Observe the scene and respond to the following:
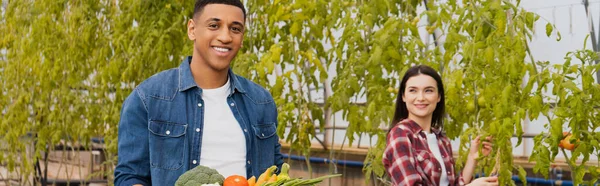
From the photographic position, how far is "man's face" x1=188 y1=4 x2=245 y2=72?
2240 millimetres

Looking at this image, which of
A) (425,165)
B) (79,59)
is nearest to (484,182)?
(425,165)

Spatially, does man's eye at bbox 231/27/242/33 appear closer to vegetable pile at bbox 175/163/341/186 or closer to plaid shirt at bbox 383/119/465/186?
vegetable pile at bbox 175/163/341/186

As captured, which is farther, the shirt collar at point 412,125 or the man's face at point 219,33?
the shirt collar at point 412,125

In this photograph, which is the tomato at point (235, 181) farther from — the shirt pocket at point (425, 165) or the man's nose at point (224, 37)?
the shirt pocket at point (425, 165)

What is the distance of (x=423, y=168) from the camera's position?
2822mm

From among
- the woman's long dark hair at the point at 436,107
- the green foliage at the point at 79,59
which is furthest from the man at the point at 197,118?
the green foliage at the point at 79,59

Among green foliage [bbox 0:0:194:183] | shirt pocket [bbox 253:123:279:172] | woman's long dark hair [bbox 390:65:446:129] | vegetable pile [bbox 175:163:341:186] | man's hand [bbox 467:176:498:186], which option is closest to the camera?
vegetable pile [bbox 175:163:341:186]

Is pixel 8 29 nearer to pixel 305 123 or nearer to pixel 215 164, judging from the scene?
pixel 305 123

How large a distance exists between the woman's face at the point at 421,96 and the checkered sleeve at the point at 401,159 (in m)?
0.11

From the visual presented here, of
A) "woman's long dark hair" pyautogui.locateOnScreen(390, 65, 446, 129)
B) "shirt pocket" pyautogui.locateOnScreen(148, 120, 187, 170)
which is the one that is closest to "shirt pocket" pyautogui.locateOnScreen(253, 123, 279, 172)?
"shirt pocket" pyautogui.locateOnScreen(148, 120, 187, 170)

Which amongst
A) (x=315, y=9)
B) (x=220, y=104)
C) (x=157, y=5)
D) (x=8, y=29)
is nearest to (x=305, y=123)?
(x=315, y=9)

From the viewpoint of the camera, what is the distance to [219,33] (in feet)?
7.35

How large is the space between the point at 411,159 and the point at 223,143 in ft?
2.33

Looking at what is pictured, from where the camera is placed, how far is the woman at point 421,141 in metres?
2.81
